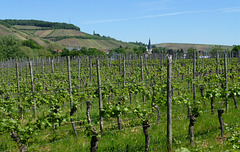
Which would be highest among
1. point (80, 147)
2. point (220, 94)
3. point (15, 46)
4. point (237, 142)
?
point (15, 46)

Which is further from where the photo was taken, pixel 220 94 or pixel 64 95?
pixel 64 95

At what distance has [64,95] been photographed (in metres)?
8.11

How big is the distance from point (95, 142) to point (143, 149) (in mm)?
1540

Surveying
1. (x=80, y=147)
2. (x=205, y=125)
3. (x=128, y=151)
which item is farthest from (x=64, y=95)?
(x=205, y=125)

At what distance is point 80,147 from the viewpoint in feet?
20.8

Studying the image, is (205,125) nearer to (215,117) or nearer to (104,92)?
(215,117)

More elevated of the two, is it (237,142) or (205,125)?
(237,142)

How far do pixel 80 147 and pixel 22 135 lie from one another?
1.91m

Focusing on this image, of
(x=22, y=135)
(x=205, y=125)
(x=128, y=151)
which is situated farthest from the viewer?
(x=205, y=125)

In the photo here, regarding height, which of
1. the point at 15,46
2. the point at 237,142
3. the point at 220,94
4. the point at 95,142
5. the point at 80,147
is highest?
the point at 15,46

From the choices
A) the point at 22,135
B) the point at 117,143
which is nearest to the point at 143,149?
the point at 117,143

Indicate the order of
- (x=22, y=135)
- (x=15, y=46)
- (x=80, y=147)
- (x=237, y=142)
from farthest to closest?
(x=15, y=46) → (x=80, y=147) → (x=22, y=135) → (x=237, y=142)

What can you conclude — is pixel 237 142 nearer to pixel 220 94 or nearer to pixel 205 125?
pixel 220 94

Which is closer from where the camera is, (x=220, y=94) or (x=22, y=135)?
(x=22, y=135)
